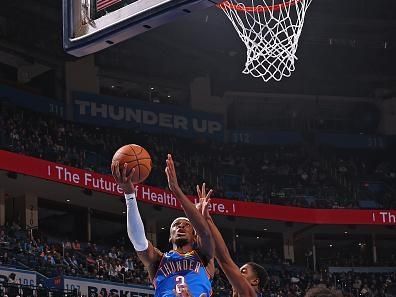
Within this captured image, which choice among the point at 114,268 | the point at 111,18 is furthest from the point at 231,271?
the point at 114,268

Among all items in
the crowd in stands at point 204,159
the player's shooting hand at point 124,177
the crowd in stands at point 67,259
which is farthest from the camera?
the crowd in stands at point 204,159

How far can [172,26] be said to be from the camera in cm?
2644

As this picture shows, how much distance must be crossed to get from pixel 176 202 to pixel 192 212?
18873 mm

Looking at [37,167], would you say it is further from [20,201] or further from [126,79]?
[126,79]

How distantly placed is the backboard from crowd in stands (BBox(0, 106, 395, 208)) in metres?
15.0

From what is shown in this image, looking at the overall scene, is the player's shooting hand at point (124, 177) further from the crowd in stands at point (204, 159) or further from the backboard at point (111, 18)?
the crowd in stands at point (204, 159)

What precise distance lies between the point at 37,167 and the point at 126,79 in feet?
24.7

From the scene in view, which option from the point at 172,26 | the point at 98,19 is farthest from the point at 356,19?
the point at 98,19

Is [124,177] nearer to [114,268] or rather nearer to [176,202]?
[114,268]

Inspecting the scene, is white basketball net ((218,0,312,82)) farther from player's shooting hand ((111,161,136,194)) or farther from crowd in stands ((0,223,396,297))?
player's shooting hand ((111,161,136,194))

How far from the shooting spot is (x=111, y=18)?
19.5ft

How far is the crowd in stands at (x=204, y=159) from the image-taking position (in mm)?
22375

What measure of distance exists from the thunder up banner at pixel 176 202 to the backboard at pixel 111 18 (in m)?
14.1

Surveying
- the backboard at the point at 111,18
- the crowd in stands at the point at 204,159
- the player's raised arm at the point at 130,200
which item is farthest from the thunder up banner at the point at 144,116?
the player's raised arm at the point at 130,200
